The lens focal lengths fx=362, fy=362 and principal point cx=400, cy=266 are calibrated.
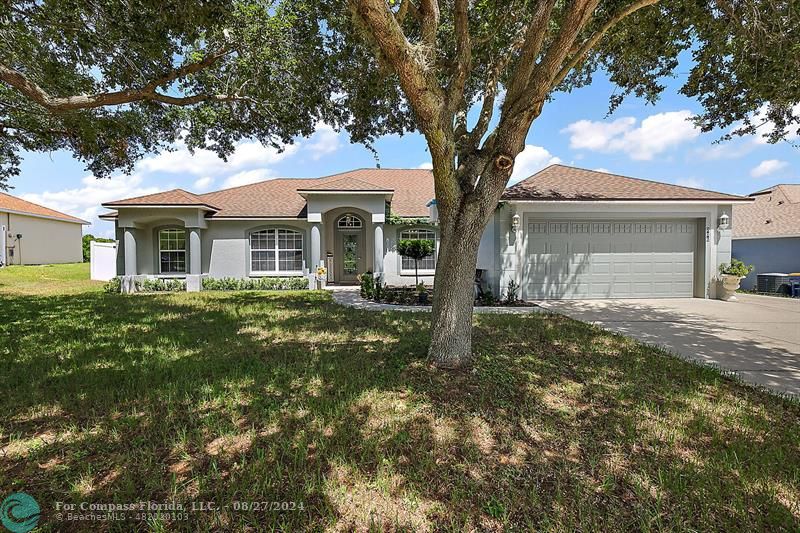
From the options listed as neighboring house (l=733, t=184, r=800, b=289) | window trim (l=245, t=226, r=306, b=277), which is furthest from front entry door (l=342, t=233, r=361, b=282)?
neighboring house (l=733, t=184, r=800, b=289)

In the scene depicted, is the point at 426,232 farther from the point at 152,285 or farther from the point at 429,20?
the point at 429,20

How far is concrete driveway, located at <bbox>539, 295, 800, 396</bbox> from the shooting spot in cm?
516

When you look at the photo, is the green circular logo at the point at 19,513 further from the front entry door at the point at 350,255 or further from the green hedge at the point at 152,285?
the front entry door at the point at 350,255

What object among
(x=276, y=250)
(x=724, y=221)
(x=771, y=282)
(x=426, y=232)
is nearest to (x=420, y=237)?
(x=426, y=232)

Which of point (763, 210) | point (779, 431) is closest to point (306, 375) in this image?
point (779, 431)

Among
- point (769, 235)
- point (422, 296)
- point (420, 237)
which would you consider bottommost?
point (422, 296)

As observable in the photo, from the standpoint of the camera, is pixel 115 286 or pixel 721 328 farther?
pixel 115 286

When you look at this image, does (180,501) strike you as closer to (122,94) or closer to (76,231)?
(122,94)

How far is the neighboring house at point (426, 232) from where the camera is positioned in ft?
35.5

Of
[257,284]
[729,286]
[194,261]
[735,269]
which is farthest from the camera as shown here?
[257,284]

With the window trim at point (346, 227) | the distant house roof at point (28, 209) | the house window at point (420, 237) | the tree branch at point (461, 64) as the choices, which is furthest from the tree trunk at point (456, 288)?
the distant house roof at point (28, 209)

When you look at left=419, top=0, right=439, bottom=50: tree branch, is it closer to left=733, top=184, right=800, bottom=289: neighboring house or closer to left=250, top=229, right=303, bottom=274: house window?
left=250, top=229, right=303, bottom=274: house window

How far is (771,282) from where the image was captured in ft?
48.3

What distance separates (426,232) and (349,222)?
3639 millimetres
